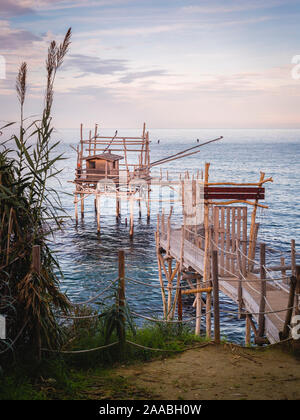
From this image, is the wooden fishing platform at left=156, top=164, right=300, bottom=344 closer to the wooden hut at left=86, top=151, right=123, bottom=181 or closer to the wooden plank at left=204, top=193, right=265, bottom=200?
the wooden plank at left=204, top=193, right=265, bottom=200

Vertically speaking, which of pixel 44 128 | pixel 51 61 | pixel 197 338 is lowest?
pixel 197 338

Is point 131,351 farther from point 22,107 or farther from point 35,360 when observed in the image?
point 22,107

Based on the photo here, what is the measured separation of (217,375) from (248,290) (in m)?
4.77

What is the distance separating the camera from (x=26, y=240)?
16.7 feet

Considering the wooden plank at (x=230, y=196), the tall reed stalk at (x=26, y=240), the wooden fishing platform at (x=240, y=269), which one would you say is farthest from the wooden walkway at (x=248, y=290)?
the tall reed stalk at (x=26, y=240)

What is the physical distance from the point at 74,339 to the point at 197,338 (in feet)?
6.46

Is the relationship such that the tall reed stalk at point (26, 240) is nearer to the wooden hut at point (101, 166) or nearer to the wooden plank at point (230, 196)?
the wooden plank at point (230, 196)

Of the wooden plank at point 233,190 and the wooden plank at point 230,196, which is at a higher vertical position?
the wooden plank at point 233,190

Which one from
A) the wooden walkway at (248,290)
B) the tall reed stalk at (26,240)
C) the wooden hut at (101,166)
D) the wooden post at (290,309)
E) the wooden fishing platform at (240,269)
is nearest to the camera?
the tall reed stalk at (26,240)

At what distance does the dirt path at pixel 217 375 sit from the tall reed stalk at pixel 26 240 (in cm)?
122

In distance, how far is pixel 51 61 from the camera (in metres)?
4.66

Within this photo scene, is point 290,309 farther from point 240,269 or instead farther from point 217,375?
point 240,269

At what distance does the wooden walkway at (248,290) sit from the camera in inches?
309
